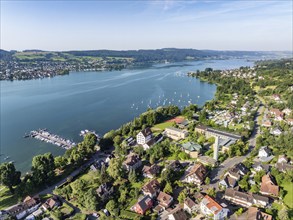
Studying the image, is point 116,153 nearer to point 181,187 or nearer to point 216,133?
A: point 181,187

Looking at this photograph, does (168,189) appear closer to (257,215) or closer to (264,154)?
(257,215)

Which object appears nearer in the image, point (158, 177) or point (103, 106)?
point (158, 177)

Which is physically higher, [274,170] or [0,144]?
[274,170]

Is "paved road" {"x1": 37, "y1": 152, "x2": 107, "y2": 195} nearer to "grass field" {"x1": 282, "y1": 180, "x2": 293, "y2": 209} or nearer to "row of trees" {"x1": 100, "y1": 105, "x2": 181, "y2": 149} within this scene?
"row of trees" {"x1": 100, "y1": 105, "x2": 181, "y2": 149}

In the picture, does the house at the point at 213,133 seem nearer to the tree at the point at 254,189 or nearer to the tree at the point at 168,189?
the tree at the point at 254,189

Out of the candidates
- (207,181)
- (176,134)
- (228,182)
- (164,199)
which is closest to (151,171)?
(164,199)

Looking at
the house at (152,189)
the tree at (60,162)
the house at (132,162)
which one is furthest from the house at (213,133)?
the tree at (60,162)

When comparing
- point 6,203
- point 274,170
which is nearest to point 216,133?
point 274,170

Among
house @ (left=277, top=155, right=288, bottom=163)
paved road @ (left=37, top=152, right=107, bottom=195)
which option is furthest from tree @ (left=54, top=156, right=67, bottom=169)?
house @ (left=277, top=155, right=288, bottom=163)
